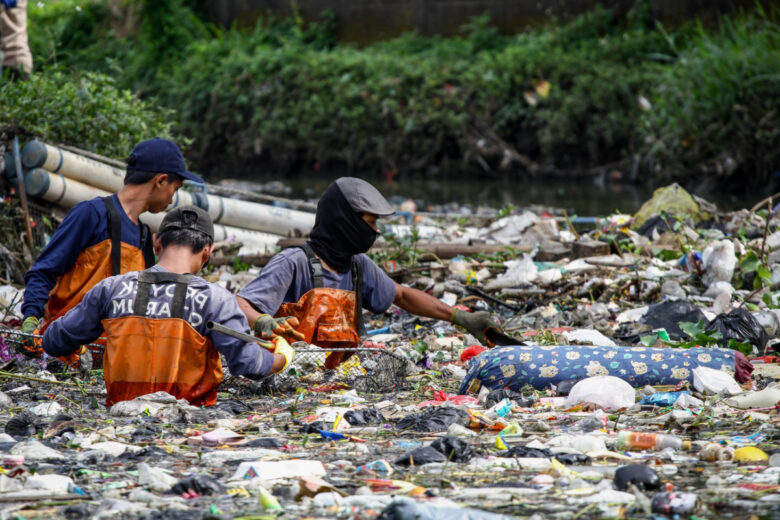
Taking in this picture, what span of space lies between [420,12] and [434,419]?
1850 cm

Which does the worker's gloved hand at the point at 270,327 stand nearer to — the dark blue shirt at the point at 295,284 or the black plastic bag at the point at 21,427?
the dark blue shirt at the point at 295,284

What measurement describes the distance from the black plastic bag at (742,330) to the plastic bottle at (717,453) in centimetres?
200

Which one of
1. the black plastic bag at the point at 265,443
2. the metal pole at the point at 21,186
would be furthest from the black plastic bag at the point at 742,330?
the metal pole at the point at 21,186

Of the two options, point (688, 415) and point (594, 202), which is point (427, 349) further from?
point (594, 202)

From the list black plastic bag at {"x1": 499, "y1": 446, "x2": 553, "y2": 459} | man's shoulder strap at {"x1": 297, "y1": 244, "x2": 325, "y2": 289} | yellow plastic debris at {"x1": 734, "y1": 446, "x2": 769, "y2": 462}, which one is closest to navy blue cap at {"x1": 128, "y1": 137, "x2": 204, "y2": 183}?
man's shoulder strap at {"x1": 297, "y1": 244, "x2": 325, "y2": 289}

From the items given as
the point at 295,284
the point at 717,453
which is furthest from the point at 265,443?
the point at 717,453

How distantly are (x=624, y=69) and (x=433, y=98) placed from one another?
11.0 ft

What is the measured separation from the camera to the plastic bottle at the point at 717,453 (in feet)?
11.2

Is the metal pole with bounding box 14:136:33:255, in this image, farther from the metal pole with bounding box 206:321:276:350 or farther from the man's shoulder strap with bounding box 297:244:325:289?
the metal pole with bounding box 206:321:276:350

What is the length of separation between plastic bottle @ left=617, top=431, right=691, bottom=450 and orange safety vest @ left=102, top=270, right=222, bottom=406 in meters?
1.64

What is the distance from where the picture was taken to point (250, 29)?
23.0m

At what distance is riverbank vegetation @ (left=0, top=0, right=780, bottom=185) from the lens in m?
14.5

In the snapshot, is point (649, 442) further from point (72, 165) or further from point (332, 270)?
point (72, 165)

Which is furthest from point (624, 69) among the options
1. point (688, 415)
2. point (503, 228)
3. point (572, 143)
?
point (688, 415)
